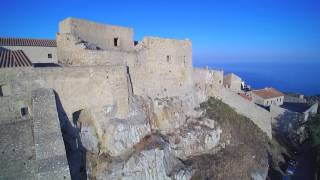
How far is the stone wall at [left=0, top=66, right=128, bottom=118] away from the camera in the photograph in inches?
511

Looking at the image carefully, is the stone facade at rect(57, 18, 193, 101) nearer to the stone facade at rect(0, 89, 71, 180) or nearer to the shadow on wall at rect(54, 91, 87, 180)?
the shadow on wall at rect(54, 91, 87, 180)

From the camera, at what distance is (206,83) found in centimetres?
2916

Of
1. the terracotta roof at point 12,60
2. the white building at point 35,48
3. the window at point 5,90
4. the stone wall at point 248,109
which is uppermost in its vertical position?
the white building at point 35,48

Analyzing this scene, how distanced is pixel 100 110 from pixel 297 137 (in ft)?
87.0

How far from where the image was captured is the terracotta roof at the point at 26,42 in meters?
18.2

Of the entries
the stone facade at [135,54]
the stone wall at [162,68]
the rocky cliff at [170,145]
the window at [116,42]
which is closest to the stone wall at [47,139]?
the rocky cliff at [170,145]

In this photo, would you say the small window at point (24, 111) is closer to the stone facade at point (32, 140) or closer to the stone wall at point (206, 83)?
the stone facade at point (32, 140)

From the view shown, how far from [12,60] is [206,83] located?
67.2 ft

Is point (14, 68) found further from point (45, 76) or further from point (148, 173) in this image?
point (148, 173)

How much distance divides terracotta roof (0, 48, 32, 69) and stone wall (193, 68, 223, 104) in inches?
675

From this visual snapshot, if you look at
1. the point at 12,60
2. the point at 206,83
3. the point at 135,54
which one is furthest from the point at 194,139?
the point at 12,60

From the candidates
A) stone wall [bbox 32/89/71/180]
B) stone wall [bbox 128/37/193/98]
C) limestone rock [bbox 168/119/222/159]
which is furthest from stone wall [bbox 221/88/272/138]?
stone wall [bbox 32/89/71/180]

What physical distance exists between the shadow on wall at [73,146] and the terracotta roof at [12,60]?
7.36 ft

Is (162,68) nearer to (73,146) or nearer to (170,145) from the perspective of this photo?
(170,145)
